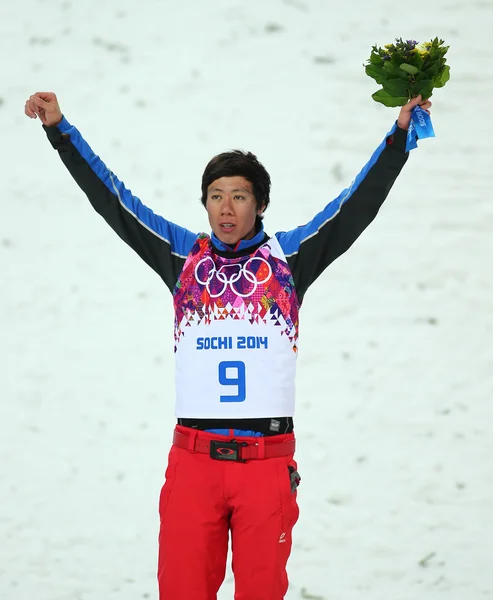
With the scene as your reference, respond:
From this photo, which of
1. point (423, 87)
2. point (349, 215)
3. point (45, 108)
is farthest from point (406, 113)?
point (45, 108)

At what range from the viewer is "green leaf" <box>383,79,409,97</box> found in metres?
1.91

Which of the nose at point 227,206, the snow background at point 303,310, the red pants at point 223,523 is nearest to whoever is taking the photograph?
the red pants at point 223,523

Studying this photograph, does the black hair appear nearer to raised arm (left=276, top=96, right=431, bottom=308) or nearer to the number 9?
raised arm (left=276, top=96, right=431, bottom=308)

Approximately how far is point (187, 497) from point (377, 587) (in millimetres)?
1387

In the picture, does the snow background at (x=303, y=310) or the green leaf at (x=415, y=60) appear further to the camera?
the snow background at (x=303, y=310)

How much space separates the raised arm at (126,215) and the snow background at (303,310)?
1.02 meters

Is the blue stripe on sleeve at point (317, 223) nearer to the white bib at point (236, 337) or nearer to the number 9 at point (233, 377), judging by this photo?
the white bib at point (236, 337)

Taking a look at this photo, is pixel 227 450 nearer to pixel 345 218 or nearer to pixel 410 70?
pixel 345 218

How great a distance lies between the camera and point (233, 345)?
6.27 ft

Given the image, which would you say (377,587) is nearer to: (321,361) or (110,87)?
(321,361)

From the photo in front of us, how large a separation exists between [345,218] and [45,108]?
0.64 meters

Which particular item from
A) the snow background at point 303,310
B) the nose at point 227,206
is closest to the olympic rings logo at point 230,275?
the nose at point 227,206

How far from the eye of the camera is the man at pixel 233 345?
1857 mm

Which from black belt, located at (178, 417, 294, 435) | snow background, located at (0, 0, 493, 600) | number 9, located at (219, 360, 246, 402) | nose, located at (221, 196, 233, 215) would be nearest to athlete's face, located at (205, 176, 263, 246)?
nose, located at (221, 196, 233, 215)
